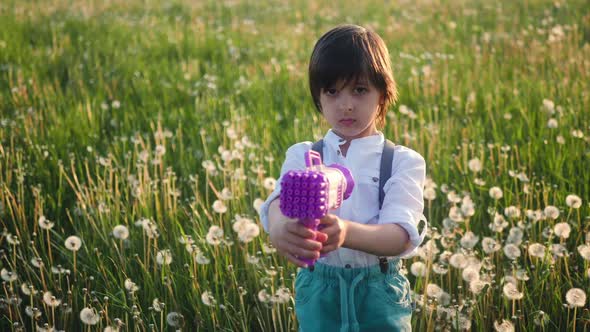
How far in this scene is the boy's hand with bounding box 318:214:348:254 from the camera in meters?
1.68

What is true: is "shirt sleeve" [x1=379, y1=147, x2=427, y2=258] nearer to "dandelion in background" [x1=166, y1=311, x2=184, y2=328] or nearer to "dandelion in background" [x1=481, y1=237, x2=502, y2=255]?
"dandelion in background" [x1=481, y1=237, x2=502, y2=255]

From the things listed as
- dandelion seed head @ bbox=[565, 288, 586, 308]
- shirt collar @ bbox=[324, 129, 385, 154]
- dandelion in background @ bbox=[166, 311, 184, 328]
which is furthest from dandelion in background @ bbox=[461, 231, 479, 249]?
dandelion in background @ bbox=[166, 311, 184, 328]

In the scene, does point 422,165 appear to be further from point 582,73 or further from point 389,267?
point 582,73

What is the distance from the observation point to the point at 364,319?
6.71 ft

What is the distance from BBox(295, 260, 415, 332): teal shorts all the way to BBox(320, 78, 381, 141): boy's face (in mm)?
458

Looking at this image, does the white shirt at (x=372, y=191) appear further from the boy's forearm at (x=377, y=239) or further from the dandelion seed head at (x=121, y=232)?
the dandelion seed head at (x=121, y=232)

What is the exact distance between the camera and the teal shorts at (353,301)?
6.68ft

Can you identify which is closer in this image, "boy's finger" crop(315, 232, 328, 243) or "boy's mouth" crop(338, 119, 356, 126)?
"boy's finger" crop(315, 232, 328, 243)

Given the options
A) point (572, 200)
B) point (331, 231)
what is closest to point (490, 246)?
point (572, 200)

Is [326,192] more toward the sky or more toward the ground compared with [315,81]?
more toward the ground

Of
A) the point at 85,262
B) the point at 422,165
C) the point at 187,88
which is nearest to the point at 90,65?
the point at 187,88

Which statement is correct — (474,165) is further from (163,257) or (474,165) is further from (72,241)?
(72,241)

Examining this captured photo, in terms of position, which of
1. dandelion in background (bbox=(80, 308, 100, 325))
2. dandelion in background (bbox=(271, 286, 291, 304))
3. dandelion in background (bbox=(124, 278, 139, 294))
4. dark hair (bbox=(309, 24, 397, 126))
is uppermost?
dark hair (bbox=(309, 24, 397, 126))

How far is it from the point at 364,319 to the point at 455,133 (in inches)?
104
